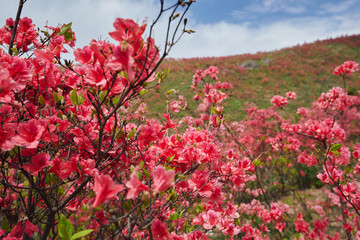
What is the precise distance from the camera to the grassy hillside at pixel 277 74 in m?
13.7

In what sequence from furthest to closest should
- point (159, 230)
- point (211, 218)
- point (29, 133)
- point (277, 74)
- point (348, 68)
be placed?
point (277, 74) → point (348, 68) → point (211, 218) → point (159, 230) → point (29, 133)

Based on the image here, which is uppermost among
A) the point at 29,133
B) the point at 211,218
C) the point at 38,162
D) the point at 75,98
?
the point at 75,98

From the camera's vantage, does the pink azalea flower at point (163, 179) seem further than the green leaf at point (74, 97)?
No

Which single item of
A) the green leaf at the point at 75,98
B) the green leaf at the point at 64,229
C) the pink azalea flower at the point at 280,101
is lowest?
the green leaf at the point at 64,229

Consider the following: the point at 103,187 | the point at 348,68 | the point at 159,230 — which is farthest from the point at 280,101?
the point at 103,187

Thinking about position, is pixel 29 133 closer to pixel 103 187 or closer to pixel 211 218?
pixel 103 187

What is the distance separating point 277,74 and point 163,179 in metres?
19.7

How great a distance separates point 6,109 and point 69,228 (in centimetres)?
74

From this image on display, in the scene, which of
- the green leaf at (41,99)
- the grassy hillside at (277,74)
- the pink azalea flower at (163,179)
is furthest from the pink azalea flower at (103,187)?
the grassy hillside at (277,74)

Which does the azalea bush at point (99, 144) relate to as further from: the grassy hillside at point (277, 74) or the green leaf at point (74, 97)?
the grassy hillside at point (277, 74)

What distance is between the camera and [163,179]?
2.33 ft

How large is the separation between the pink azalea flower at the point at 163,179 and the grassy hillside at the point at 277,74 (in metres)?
11.3

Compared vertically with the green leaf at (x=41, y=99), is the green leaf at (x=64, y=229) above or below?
below

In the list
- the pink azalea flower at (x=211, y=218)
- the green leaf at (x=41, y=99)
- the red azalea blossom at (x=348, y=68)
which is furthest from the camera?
the red azalea blossom at (x=348, y=68)
